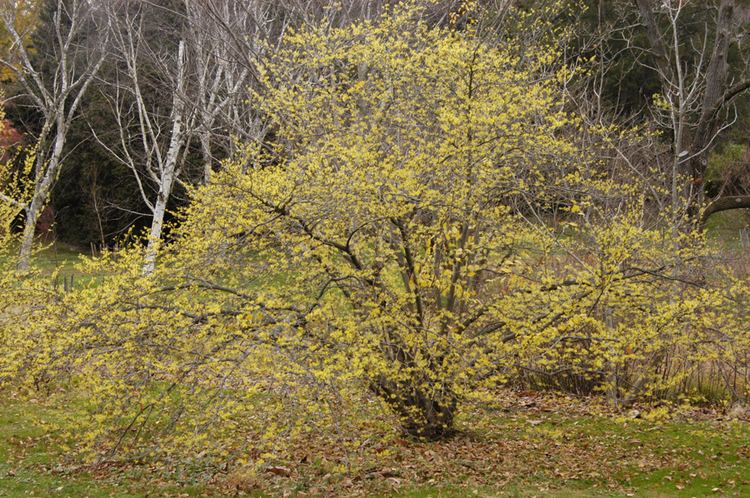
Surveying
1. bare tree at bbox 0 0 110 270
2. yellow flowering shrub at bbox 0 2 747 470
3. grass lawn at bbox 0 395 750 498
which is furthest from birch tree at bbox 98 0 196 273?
yellow flowering shrub at bbox 0 2 747 470

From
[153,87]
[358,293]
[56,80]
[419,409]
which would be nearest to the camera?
[358,293]

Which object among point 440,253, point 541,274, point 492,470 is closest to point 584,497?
point 492,470

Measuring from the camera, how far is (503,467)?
7.46 m

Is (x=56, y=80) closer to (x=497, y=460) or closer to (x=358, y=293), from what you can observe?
(x=358, y=293)

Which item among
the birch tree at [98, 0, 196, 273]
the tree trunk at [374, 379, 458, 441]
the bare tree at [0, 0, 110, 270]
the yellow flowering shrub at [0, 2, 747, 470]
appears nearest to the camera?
the yellow flowering shrub at [0, 2, 747, 470]

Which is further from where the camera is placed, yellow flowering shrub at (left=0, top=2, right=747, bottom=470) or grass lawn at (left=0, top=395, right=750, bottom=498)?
grass lawn at (left=0, top=395, right=750, bottom=498)

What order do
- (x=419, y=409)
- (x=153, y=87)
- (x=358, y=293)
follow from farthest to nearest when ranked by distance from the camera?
(x=153, y=87), (x=419, y=409), (x=358, y=293)

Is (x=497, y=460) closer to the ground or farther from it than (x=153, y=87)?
closer to the ground

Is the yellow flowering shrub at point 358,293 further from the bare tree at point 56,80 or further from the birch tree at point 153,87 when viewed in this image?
the bare tree at point 56,80

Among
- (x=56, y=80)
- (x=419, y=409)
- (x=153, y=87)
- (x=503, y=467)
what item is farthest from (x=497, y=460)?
(x=56, y=80)

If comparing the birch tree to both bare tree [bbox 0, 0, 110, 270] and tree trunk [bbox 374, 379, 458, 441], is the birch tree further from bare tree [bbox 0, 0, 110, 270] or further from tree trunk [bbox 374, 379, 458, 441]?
tree trunk [bbox 374, 379, 458, 441]

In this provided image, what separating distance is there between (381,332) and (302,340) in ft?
3.05

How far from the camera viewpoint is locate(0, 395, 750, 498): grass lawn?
6812mm

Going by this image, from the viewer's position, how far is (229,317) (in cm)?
709
